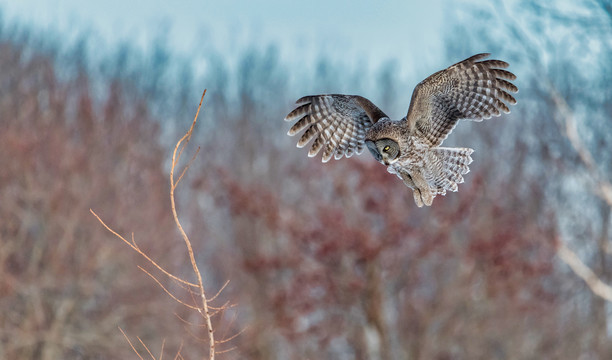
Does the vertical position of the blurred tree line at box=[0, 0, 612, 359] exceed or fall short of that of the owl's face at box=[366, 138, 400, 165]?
it exceeds it

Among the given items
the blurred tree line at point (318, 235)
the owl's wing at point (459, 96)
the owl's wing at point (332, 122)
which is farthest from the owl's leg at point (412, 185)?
the blurred tree line at point (318, 235)

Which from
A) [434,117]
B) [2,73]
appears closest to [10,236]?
[2,73]

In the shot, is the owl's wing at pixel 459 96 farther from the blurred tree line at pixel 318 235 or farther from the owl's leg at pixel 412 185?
the blurred tree line at pixel 318 235

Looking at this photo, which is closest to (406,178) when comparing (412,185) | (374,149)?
(412,185)

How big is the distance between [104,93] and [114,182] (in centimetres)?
618

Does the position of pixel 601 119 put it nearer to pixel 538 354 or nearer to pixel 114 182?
pixel 538 354

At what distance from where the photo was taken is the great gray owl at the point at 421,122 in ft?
8.88

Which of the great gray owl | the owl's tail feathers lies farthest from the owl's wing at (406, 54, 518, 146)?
the owl's tail feathers

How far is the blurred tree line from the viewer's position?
1220cm

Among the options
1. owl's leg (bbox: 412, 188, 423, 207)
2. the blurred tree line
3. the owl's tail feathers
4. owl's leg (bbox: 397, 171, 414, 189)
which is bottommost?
owl's leg (bbox: 412, 188, 423, 207)

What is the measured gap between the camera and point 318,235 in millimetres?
11781

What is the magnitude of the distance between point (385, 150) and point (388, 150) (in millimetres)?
11

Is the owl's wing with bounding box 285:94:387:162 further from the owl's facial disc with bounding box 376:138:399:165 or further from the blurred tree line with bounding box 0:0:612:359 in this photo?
the blurred tree line with bounding box 0:0:612:359

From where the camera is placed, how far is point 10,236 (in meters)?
15.8
